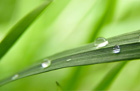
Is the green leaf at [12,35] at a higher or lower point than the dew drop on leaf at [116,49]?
higher

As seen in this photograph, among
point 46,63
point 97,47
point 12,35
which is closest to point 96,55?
point 97,47

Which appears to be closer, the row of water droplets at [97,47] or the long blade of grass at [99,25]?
the row of water droplets at [97,47]

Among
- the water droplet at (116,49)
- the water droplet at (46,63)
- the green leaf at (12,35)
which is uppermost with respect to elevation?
the green leaf at (12,35)

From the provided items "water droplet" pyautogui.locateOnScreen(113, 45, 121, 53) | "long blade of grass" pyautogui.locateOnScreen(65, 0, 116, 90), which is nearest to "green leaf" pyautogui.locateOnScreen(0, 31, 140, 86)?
"water droplet" pyautogui.locateOnScreen(113, 45, 121, 53)

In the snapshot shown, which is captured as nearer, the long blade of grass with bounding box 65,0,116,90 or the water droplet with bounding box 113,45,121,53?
the water droplet with bounding box 113,45,121,53

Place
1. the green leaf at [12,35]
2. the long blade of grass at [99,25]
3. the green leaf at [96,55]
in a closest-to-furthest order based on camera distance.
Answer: the green leaf at [96,55] < the green leaf at [12,35] < the long blade of grass at [99,25]

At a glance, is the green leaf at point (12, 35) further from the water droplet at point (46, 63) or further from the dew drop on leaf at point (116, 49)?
the dew drop on leaf at point (116, 49)

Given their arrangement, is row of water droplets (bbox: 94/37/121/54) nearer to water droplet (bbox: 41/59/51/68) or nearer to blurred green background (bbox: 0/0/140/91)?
water droplet (bbox: 41/59/51/68)

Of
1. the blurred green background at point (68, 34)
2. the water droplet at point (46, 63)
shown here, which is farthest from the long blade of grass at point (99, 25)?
the water droplet at point (46, 63)
